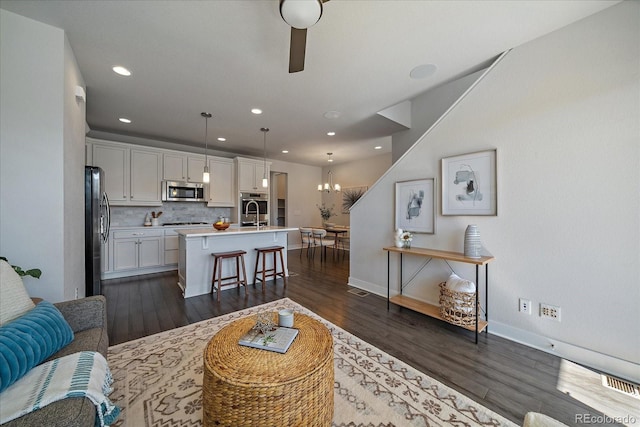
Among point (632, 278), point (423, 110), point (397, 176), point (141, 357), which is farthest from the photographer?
point (423, 110)

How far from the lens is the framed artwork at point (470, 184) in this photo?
2457 millimetres

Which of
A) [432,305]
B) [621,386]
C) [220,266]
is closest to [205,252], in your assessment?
[220,266]

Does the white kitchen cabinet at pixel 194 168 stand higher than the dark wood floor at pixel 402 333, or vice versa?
the white kitchen cabinet at pixel 194 168

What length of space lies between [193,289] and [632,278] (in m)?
4.57

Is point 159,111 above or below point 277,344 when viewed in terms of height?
above

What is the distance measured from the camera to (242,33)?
2.09 metres

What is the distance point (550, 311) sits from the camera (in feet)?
6.97

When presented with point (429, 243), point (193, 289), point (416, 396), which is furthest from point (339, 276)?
point (416, 396)

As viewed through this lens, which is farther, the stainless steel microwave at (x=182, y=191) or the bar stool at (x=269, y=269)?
the stainless steel microwave at (x=182, y=191)

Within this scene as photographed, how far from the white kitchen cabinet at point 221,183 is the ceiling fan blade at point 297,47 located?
4448 millimetres

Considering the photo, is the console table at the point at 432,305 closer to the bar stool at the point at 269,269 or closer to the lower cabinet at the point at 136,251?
the bar stool at the point at 269,269

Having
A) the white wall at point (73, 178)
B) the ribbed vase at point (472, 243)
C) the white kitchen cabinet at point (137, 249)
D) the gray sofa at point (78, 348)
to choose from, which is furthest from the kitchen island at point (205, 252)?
the ribbed vase at point (472, 243)

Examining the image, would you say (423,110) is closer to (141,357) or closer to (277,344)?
(277,344)

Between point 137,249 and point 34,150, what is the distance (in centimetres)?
316
